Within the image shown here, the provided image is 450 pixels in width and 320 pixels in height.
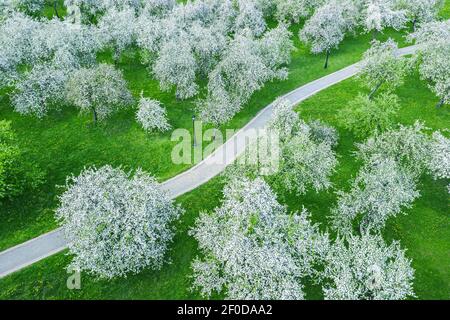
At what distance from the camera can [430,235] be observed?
114 feet

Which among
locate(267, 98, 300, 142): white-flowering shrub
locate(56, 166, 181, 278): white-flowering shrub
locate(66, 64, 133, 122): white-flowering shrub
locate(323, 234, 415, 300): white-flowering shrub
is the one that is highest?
locate(66, 64, 133, 122): white-flowering shrub

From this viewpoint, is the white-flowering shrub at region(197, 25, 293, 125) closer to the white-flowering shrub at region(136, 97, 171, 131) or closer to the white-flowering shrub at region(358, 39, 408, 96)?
the white-flowering shrub at region(136, 97, 171, 131)

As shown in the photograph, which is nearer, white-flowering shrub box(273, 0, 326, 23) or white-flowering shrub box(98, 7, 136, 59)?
white-flowering shrub box(98, 7, 136, 59)

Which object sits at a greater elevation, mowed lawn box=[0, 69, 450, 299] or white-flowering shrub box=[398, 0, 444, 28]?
white-flowering shrub box=[398, 0, 444, 28]

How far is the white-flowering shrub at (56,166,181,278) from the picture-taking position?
25938mm

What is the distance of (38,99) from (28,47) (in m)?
8.19

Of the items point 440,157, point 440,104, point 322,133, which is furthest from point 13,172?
point 440,104

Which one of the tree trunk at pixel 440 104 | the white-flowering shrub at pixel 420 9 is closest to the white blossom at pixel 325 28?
the white-flowering shrub at pixel 420 9

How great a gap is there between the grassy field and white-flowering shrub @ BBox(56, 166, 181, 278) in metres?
2.90

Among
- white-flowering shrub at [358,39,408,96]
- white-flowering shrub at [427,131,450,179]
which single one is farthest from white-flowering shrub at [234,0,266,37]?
white-flowering shrub at [427,131,450,179]

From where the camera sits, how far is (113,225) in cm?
2612

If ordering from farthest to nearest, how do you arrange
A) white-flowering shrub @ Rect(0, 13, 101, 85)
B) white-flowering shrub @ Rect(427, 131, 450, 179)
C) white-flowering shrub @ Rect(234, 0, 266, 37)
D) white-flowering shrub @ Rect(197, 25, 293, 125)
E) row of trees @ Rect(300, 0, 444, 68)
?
white-flowering shrub @ Rect(234, 0, 266, 37) → row of trees @ Rect(300, 0, 444, 68) → white-flowering shrub @ Rect(0, 13, 101, 85) → white-flowering shrub @ Rect(197, 25, 293, 125) → white-flowering shrub @ Rect(427, 131, 450, 179)
